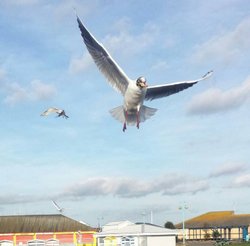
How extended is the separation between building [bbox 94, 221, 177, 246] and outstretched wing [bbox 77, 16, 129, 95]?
47369 millimetres

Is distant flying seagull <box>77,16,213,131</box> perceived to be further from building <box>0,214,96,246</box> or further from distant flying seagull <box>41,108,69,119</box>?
building <box>0,214,96,246</box>

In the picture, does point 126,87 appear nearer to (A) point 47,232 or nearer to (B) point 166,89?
(B) point 166,89

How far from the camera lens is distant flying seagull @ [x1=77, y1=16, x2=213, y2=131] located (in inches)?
733

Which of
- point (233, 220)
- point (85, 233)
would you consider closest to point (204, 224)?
point (233, 220)

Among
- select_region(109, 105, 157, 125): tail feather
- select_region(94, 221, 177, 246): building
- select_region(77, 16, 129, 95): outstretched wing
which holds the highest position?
select_region(77, 16, 129, 95): outstretched wing

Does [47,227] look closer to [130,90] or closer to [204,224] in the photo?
[204,224]

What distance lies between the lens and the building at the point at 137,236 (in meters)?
66.6

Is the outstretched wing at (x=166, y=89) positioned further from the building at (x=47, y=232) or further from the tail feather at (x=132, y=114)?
the building at (x=47, y=232)

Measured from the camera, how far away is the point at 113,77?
1992 cm

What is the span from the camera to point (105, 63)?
20.0m

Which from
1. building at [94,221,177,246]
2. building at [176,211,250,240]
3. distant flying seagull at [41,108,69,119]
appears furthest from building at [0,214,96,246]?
distant flying seagull at [41,108,69,119]

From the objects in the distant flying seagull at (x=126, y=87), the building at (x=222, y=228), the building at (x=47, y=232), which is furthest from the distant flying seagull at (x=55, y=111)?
the building at (x=222, y=228)

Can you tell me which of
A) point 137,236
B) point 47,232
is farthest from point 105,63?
point 47,232

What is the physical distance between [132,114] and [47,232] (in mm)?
60400
